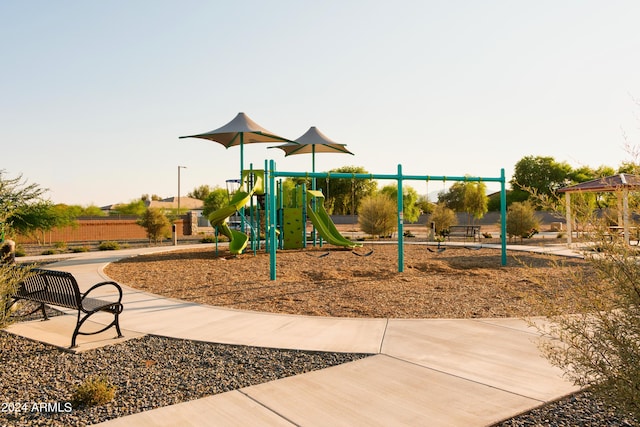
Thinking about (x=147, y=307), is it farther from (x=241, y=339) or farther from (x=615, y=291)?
(x=615, y=291)

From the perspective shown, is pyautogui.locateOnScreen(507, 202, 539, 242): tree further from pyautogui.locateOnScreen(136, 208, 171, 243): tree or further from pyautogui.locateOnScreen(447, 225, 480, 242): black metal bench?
pyautogui.locateOnScreen(136, 208, 171, 243): tree

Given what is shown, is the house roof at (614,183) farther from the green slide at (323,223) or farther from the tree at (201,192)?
the tree at (201,192)

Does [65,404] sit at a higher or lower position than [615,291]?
lower

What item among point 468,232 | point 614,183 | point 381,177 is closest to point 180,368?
point 381,177

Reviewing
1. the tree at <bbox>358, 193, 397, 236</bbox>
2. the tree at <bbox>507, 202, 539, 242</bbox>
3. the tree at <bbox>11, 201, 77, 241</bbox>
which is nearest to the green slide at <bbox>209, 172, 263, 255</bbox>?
the tree at <bbox>11, 201, 77, 241</bbox>

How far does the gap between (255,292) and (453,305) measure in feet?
12.4

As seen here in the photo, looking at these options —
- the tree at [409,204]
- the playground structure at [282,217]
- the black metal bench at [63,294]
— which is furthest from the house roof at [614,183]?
the tree at [409,204]

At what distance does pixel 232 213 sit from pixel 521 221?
48.8ft

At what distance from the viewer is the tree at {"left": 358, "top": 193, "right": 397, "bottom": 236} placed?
2656cm

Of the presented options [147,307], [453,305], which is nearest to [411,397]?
[453,305]

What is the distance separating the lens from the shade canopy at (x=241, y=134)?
18453 mm

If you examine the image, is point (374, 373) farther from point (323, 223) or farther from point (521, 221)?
point (521, 221)

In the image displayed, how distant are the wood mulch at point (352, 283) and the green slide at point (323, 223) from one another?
153cm

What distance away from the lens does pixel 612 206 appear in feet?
11.7
